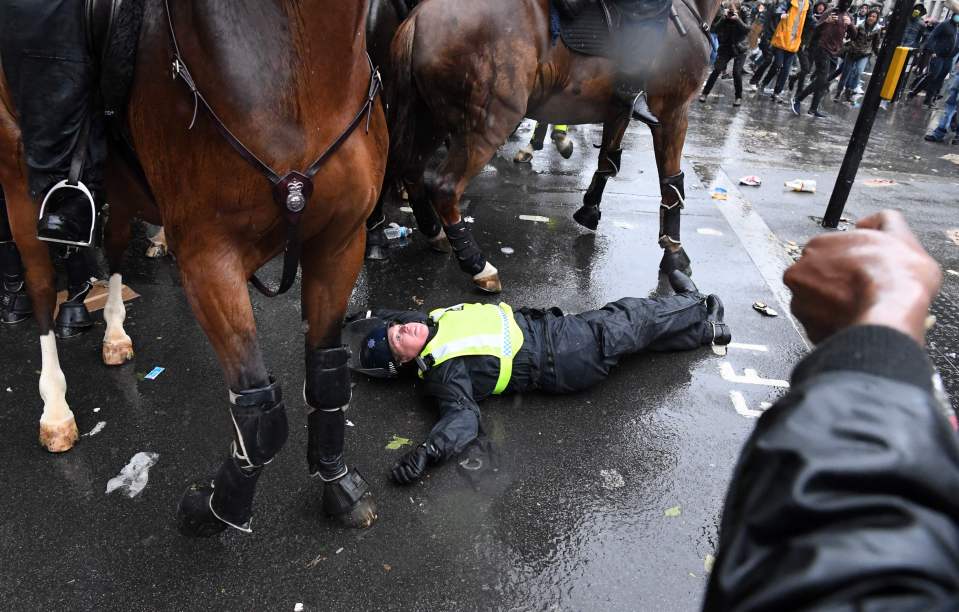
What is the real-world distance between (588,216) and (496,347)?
2.54 m

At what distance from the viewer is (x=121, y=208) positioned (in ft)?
10.4

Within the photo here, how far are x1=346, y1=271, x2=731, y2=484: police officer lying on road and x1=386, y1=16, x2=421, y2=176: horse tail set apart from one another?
1.37 meters

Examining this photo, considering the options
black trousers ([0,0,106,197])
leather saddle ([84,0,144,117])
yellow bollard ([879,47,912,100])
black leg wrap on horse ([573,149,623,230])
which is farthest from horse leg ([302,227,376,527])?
yellow bollard ([879,47,912,100])

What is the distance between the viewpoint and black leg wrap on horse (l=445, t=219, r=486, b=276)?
4445mm

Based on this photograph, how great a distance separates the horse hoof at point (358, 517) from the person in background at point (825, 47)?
41.1 feet

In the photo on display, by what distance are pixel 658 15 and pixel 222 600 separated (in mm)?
3971

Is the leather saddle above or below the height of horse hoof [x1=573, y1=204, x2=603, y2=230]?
above

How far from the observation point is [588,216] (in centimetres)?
548

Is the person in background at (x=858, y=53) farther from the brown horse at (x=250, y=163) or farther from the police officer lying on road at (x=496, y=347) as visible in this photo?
the brown horse at (x=250, y=163)

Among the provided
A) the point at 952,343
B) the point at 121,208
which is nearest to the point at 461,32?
the point at 121,208

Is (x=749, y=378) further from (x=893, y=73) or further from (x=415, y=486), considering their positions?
(x=893, y=73)

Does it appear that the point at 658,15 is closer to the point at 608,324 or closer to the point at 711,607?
the point at 608,324

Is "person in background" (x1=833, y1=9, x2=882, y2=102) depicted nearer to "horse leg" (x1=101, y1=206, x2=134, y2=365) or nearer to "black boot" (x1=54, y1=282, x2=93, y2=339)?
"horse leg" (x1=101, y1=206, x2=134, y2=365)


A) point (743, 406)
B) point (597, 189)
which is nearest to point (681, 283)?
point (743, 406)
